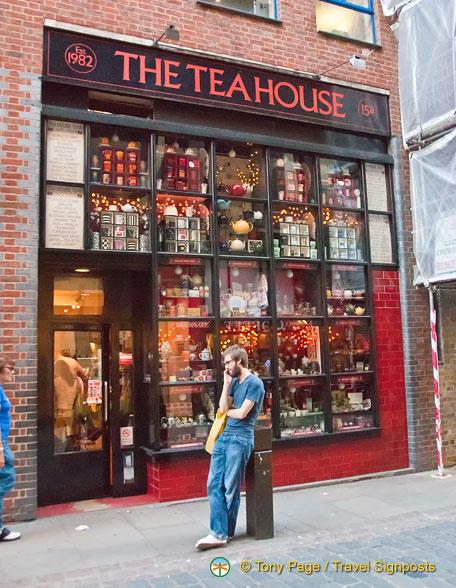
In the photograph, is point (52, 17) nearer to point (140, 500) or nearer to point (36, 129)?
point (36, 129)

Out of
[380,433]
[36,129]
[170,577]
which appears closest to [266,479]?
[170,577]

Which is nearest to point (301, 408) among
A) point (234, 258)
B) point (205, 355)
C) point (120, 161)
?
point (205, 355)

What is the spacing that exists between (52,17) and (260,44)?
10.1ft

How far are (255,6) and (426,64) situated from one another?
2.92 meters

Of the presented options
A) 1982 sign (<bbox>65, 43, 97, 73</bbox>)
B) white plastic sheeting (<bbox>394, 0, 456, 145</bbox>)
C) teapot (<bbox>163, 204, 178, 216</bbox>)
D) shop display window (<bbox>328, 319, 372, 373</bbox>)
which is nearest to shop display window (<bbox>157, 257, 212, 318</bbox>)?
teapot (<bbox>163, 204, 178, 216</bbox>)

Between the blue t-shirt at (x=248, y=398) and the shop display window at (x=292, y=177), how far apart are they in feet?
12.5

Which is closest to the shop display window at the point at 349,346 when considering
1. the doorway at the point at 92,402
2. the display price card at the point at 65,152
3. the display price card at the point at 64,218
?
the doorway at the point at 92,402

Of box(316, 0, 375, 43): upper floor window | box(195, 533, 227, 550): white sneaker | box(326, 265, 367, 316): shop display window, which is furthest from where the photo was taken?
box(316, 0, 375, 43): upper floor window

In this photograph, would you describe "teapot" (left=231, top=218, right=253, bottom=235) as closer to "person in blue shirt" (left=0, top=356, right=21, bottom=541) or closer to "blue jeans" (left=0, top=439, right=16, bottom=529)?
"person in blue shirt" (left=0, top=356, right=21, bottom=541)

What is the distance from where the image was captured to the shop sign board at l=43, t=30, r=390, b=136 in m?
7.13

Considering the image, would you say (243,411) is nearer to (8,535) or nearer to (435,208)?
(8,535)

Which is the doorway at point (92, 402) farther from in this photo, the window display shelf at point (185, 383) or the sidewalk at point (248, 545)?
the sidewalk at point (248, 545)

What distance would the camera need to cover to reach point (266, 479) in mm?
5668

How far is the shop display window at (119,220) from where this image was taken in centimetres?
718
